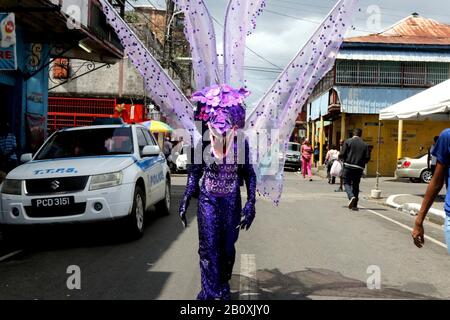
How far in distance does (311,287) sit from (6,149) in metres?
7.74

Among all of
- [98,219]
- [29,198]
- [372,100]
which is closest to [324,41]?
[98,219]

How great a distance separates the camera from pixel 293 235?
809 cm

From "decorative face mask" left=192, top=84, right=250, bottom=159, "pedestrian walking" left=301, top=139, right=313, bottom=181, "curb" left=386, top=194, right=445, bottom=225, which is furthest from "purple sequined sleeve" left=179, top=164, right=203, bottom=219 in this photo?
"pedestrian walking" left=301, top=139, right=313, bottom=181

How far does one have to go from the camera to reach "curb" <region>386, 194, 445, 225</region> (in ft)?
34.0

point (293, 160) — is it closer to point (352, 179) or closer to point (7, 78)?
point (352, 179)

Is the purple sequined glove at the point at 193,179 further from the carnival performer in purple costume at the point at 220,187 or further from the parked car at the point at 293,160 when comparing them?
the parked car at the point at 293,160

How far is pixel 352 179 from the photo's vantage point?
11484 millimetres

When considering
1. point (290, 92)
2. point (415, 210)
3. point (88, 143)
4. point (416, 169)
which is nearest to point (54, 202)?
point (88, 143)

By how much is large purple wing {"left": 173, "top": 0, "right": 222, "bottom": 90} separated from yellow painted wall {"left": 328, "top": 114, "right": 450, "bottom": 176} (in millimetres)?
24446

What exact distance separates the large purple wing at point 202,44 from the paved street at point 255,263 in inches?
83.6

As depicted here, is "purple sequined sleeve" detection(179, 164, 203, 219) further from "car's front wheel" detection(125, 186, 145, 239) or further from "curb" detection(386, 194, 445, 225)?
"curb" detection(386, 194, 445, 225)

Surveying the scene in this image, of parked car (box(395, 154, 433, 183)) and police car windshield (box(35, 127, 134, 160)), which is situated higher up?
police car windshield (box(35, 127, 134, 160))

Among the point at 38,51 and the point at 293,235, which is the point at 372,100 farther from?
the point at 293,235

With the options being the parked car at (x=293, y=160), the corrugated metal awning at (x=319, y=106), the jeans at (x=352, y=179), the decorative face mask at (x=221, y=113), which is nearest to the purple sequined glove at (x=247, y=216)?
→ the decorative face mask at (x=221, y=113)
